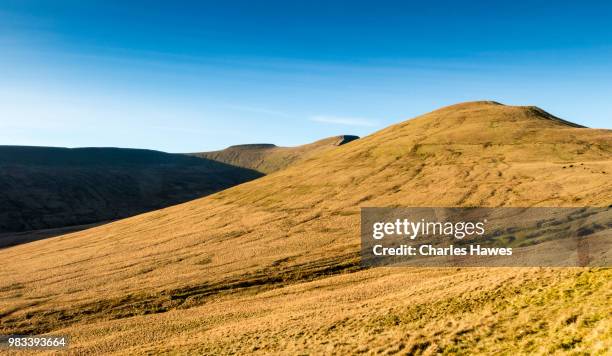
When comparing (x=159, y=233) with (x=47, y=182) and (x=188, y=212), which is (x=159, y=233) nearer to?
(x=188, y=212)

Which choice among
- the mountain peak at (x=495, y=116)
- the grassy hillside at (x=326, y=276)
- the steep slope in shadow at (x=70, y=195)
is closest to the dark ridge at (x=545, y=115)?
the mountain peak at (x=495, y=116)

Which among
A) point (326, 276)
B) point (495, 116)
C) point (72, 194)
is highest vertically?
point (495, 116)

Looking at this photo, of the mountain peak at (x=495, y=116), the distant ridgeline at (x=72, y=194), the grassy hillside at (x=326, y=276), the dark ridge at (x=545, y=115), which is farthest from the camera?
the distant ridgeline at (x=72, y=194)

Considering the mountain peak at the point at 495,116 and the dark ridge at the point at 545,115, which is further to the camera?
the dark ridge at the point at 545,115

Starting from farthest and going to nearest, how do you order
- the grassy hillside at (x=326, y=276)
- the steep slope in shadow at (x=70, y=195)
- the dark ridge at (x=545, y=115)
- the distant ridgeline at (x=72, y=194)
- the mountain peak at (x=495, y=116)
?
the distant ridgeline at (x=72, y=194)
the steep slope in shadow at (x=70, y=195)
the dark ridge at (x=545, y=115)
the mountain peak at (x=495, y=116)
the grassy hillside at (x=326, y=276)

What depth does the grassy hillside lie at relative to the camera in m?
21.3

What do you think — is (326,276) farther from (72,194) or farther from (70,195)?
(72,194)

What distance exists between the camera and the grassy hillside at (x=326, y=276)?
21.3 metres

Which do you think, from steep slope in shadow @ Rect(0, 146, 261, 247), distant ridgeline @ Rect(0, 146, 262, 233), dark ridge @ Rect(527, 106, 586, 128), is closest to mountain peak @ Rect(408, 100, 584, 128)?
dark ridge @ Rect(527, 106, 586, 128)

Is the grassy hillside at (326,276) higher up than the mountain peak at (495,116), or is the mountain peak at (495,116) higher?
the mountain peak at (495,116)

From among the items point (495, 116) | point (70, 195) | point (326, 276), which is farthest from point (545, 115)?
point (70, 195)

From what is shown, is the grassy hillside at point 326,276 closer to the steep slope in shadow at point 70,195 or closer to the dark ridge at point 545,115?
the dark ridge at point 545,115

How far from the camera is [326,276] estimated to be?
123ft

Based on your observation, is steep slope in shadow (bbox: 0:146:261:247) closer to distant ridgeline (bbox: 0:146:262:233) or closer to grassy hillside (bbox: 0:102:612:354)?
distant ridgeline (bbox: 0:146:262:233)
